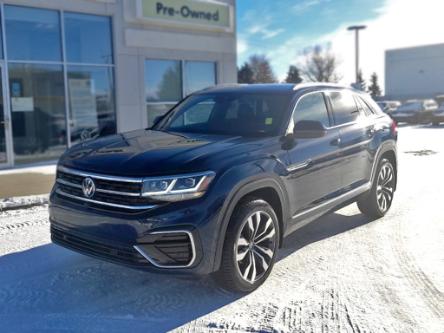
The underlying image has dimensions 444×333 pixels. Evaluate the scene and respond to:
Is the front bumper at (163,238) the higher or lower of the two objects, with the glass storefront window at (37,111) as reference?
lower

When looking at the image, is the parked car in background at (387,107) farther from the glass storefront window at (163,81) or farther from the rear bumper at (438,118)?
the glass storefront window at (163,81)

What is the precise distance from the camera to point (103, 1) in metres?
12.4

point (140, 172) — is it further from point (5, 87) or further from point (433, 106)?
point (433, 106)

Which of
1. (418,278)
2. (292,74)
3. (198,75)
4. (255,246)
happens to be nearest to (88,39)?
(198,75)

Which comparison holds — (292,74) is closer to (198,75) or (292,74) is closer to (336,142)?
(198,75)

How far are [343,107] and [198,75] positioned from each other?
32.1ft

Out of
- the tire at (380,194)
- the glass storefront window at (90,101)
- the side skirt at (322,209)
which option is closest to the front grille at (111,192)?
the side skirt at (322,209)

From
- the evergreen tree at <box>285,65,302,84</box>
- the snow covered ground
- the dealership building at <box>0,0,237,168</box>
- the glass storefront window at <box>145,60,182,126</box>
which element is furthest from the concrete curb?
the evergreen tree at <box>285,65,302,84</box>

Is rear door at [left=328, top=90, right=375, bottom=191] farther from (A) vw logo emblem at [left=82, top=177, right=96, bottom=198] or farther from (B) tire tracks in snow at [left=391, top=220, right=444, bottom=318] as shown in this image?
(A) vw logo emblem at [left=82, top=177, right=96, bottom=198]

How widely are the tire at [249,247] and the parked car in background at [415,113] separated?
27129 mm

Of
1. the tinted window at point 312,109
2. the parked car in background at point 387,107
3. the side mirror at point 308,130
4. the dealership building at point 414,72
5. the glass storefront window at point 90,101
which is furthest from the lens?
the dealership building at point 414,72

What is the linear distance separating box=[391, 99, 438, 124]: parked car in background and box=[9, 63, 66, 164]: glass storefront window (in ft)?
73.7

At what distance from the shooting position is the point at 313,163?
4.76 meters

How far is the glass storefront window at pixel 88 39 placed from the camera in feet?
39.9
